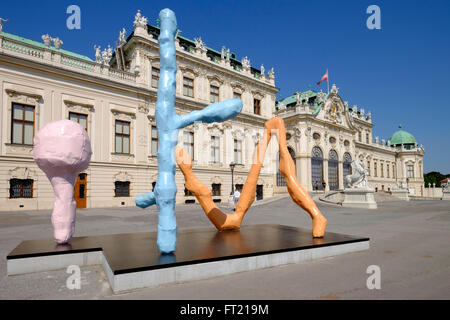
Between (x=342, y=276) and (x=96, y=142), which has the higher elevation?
(x=96, y=142)

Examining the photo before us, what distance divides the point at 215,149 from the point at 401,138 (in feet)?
166

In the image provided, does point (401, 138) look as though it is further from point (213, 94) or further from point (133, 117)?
point (133, 117)

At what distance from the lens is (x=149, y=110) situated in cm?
2506

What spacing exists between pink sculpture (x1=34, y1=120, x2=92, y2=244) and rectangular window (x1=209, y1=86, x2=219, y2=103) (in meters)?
24.5

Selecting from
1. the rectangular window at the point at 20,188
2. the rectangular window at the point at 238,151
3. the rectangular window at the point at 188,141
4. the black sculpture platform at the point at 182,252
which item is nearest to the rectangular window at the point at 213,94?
the rectangular window at the point at 188,141

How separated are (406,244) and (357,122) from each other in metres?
49.9

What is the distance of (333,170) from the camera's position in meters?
40.8

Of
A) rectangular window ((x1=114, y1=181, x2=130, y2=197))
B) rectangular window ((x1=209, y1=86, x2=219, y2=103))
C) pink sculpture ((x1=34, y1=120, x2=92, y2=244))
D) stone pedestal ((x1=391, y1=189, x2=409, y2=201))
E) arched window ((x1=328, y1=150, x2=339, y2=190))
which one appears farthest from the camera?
arched window ((x1=328, y1=150, x2=339, y2=190))

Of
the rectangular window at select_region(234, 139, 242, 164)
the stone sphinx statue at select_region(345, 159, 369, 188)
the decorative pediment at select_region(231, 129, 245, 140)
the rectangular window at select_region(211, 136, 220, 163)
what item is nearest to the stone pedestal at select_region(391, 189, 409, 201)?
the stone sphinx statue at select_region(345, 159, 369, 188)

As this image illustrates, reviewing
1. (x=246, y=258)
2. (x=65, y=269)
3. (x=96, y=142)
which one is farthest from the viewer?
(x=96, y=142)

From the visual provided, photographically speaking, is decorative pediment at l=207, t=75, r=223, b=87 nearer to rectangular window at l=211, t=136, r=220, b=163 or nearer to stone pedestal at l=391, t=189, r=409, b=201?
rectangular window at l=211, t=136, r=220, b=163

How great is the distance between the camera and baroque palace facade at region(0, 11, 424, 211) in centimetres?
1880
